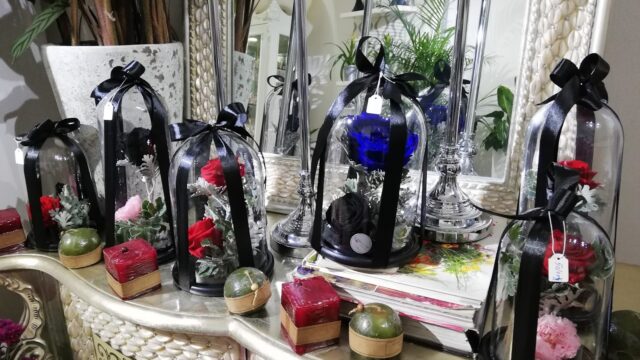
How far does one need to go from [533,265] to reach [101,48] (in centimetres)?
83

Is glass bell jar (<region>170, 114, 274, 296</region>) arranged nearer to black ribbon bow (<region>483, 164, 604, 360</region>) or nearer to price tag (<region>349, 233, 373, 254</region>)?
price tag (<region>349, 233, 373, 254</region>)

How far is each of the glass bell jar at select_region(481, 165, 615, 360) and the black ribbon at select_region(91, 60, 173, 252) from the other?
1.87 feet

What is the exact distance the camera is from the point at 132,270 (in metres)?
0.69

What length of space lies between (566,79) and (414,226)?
1.08ft

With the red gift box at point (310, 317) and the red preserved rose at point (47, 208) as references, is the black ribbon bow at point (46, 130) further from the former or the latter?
the red gift box at point (310, 317)

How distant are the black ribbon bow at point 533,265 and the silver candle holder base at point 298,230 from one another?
0.43 meters

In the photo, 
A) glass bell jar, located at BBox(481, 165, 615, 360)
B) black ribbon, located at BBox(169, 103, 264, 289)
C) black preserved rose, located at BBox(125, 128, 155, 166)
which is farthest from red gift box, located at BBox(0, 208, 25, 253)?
glass bell jar, located at BBox(481, 165, 615, 360)

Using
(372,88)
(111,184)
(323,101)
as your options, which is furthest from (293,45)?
(111,184)

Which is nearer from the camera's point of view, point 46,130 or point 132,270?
point 132,270

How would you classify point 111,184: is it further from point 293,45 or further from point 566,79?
point 566,79

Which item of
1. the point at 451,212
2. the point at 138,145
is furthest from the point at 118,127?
the point at 451,212

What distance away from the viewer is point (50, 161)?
2.86 feet

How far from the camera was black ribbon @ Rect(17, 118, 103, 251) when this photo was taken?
32.0 inches

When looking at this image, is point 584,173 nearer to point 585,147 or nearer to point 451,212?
point 585,147
